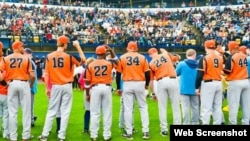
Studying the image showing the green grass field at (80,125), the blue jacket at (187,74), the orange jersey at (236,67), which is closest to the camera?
the green grass field at (80,125)

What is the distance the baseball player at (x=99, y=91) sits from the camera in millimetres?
9953

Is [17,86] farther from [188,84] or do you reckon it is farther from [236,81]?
[236,81]

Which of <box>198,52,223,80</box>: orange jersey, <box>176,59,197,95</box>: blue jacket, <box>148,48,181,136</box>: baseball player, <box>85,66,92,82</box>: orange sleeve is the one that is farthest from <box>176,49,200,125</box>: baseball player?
<box>85,66,92,82</box>: orange sleeve

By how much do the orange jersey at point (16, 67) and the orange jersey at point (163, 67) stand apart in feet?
10.2

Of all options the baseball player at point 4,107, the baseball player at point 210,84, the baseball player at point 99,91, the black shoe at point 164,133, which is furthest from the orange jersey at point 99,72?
the baseball player at point 210,84

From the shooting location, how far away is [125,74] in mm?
10352

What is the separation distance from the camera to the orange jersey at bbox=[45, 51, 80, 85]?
9852mm

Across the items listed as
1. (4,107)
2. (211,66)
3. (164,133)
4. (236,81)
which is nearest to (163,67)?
(211,66)

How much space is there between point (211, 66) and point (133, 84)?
193 cm

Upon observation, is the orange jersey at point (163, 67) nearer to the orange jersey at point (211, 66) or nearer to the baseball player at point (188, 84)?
the baseball player at point (188, 84)

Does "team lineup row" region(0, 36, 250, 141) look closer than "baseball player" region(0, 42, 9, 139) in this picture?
Yes

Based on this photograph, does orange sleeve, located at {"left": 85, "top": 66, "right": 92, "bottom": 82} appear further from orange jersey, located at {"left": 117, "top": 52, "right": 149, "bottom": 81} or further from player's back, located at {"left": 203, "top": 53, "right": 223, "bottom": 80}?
player's back, located at {"left": 203, "top": 53, "right": 223, "bottom": 80}

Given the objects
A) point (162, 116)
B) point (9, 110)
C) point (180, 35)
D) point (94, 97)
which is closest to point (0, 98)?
point (9, 110)

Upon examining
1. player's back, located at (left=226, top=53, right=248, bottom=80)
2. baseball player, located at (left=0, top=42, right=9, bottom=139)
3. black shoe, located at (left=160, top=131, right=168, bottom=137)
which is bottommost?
black shoe, located at (left=160, top=131, right=168, bottom=137)
